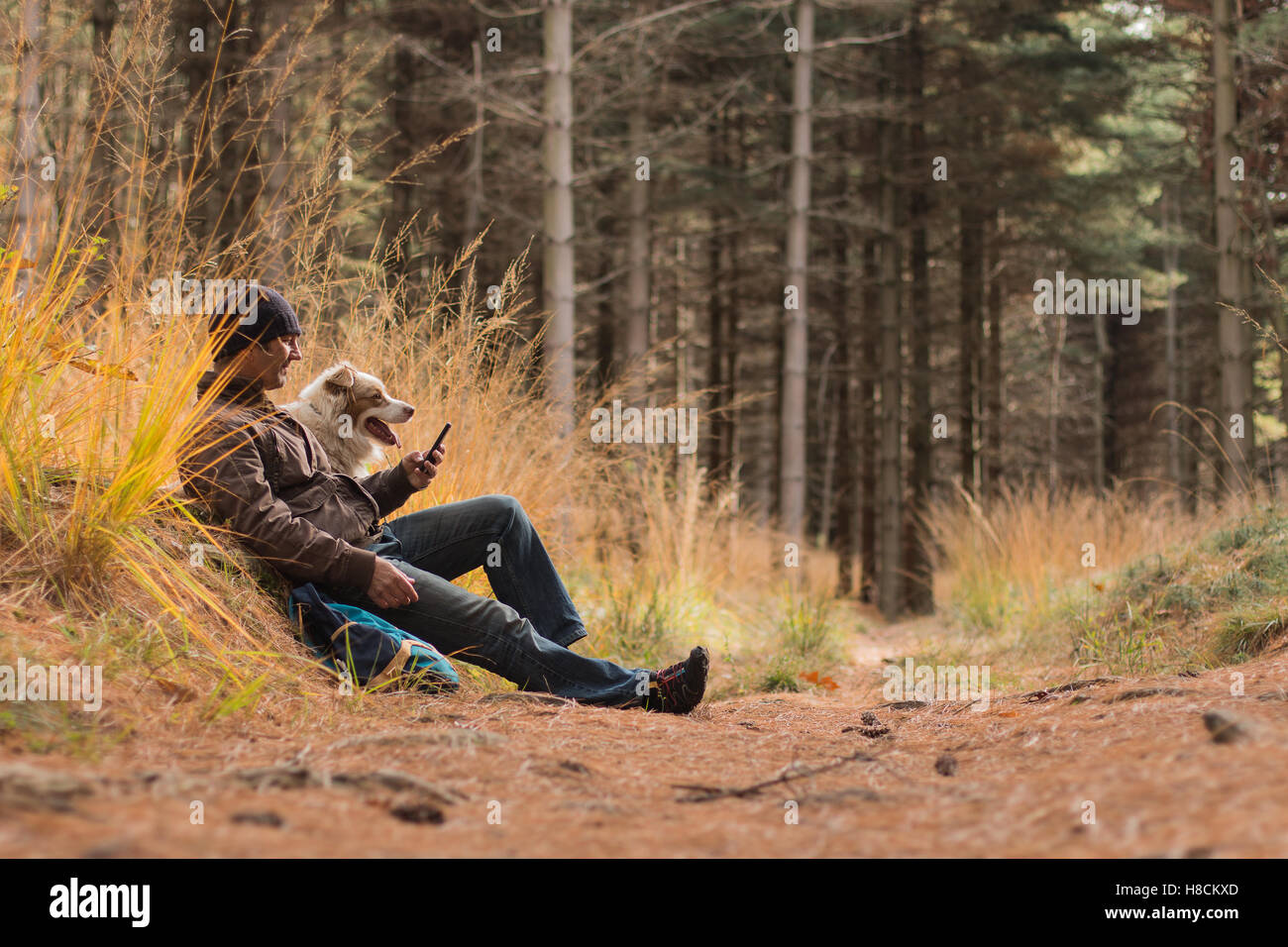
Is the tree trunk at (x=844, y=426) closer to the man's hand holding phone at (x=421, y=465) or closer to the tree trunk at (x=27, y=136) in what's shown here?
the man's hand holding phone at (x=421, y=465)

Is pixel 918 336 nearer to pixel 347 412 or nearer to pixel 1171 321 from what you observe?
pixel 1171 321

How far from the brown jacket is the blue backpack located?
10 cm

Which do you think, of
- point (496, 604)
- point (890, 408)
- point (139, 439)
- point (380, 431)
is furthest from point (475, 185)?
point (139, 439)

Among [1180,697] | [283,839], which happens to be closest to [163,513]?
[283,839]

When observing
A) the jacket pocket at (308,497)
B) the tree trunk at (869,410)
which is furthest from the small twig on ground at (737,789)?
the tree trunk at (869,410)

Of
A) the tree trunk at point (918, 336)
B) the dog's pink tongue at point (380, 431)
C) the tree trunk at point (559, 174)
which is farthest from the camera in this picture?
the tree trunk at point (918, 336)

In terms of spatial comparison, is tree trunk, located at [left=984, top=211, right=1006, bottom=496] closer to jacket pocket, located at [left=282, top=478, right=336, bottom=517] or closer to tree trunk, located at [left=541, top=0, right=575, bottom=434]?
tree trunk, located at [left=541, top=0, right=575, bottom=434]

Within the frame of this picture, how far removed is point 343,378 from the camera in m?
3.45

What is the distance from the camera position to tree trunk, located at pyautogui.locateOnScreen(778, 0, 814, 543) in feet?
36.1

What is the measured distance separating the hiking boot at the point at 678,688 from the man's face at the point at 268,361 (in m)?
1.63

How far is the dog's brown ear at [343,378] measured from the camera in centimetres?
343

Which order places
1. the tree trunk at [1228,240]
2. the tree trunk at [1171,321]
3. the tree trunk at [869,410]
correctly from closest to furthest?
the tree trunk at [1228,240]
the tree trunk at [869,410]
the tree trunk at [1171,321]
